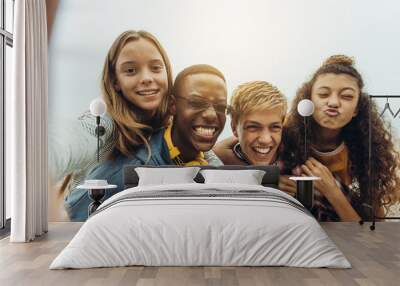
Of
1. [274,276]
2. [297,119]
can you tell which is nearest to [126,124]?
[297,119]

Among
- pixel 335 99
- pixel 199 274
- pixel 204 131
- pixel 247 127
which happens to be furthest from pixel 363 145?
pixel 199 274

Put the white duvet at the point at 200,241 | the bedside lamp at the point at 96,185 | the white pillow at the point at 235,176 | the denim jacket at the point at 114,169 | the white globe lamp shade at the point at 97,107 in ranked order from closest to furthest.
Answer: the white duvet at the point at 200,241, the white pillow at the point at 235,176, the bedside lamp at the point at 96,185, the white globe lamp shade at the point at 97,107, the denim jacket at the point at 114,169

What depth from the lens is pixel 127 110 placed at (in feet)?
24.8

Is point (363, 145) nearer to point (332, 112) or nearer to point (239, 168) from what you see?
point (332, 112)

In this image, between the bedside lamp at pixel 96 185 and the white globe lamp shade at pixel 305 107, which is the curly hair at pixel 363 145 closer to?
the white globe lamp shade at pixel 305 107

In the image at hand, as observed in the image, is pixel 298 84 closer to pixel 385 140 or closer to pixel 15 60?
pixel 385 140

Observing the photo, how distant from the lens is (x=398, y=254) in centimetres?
531

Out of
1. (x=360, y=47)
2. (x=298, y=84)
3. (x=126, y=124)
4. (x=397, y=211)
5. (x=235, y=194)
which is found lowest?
(x=397, y=211)

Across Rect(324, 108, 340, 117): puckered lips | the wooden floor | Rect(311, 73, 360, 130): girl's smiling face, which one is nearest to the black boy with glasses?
Rect(311, 73, 360, 130): girl's smiling face

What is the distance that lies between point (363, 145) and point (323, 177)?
706 mm

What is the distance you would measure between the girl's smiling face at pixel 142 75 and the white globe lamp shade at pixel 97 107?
1.36ft

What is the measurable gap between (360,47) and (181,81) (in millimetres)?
2516

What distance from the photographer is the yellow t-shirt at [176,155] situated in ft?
24.7

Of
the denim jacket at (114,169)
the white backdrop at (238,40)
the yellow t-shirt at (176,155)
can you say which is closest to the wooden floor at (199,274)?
the denim jacket at (114,169)
